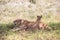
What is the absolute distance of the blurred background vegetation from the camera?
1992 mm

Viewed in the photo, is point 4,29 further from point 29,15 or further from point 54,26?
point 54,26

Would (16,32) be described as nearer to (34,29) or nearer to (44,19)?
(34,29)

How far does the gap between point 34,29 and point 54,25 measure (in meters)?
0.21

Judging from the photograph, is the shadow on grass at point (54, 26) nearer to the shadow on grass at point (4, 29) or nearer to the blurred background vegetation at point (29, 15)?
the blurred background vegetation at point (29, 15)

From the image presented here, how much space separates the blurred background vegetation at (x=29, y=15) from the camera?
1.99 metres

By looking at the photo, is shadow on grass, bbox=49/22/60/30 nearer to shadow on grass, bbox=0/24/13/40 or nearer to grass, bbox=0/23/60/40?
grass, bbox=0/23/60/40

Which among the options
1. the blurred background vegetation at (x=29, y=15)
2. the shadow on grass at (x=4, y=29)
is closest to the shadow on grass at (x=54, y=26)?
the blurred background vegetation at (x=29, y=15)

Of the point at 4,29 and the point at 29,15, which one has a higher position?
the point at 29,15

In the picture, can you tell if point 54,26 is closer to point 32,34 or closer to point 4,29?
point 32,34

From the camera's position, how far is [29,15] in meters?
2.11

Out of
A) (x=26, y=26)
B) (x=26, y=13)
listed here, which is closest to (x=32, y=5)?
(x=26, y=13)

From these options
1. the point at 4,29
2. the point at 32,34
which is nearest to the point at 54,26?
the point at 32,34

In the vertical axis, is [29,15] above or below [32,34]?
above

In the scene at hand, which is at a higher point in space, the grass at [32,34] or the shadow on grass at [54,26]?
the shadow on grass at [54,26]
